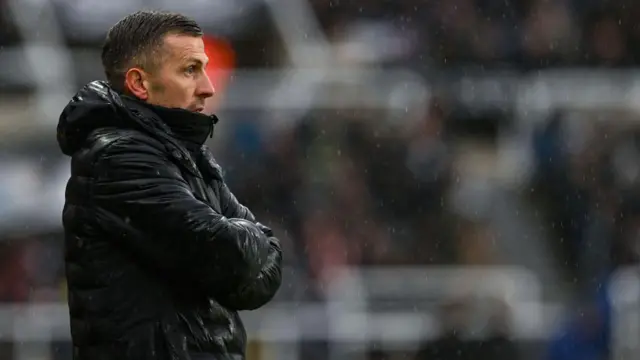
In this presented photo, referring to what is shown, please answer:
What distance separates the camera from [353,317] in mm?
10344

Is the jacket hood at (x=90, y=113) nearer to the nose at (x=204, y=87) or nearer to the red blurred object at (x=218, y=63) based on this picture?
the nose at (x=204, y=87)

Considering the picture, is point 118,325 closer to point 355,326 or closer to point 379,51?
point 355,326

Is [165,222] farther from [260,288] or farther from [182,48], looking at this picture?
[182,48]

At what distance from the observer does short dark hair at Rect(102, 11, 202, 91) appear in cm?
433

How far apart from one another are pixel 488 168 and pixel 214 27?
2420 mm

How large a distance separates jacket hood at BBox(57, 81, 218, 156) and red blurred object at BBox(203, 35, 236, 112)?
739cm

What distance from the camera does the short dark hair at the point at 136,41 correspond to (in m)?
4.33

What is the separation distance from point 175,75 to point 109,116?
22cm

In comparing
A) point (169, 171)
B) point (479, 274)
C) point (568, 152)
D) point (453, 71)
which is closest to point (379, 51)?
point (453, 71)

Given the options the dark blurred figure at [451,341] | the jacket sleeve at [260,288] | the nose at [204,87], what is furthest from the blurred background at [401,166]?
the nose at [204,87]

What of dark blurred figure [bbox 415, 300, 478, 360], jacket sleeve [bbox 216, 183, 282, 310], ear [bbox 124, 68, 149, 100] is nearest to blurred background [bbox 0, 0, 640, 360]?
dark blurred figure [bbox 415, 300, 478, 360]

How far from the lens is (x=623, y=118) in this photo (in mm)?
12445

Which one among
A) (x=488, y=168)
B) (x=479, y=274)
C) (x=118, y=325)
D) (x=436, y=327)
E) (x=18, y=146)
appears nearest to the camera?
(x=118, y=325)

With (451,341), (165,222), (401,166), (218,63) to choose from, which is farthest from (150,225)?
(218,63)
